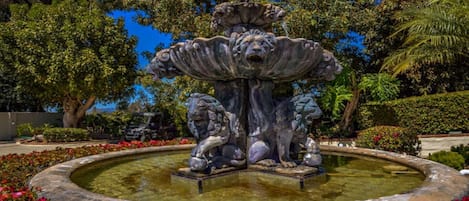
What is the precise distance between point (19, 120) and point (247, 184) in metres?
21.5

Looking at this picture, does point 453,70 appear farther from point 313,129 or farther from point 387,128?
point 387,128

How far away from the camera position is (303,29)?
1630 centimetres

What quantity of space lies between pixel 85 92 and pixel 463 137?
53.5 ft

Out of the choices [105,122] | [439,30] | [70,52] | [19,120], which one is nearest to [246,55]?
[439,30]

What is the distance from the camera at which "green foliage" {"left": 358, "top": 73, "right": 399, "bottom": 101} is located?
60.2 feet

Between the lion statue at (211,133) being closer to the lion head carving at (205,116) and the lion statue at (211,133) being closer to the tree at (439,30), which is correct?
the lion head carving at (205,116)

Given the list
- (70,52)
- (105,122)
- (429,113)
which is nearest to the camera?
(70,52)

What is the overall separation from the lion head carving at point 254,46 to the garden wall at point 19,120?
20868 mm

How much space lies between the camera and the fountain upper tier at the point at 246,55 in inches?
200

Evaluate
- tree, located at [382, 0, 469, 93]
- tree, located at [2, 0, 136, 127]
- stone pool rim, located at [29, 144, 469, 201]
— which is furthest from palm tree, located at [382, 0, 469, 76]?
tree, located at [2, 0, 136, 127]

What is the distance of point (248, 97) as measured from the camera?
5766mm

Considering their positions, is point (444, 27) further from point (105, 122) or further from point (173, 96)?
point (105, 122)

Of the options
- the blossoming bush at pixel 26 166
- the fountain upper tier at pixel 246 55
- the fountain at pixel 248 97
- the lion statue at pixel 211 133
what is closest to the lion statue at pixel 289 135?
the fountain at pixel 248 97

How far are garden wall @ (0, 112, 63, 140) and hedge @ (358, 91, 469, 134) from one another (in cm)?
1831
